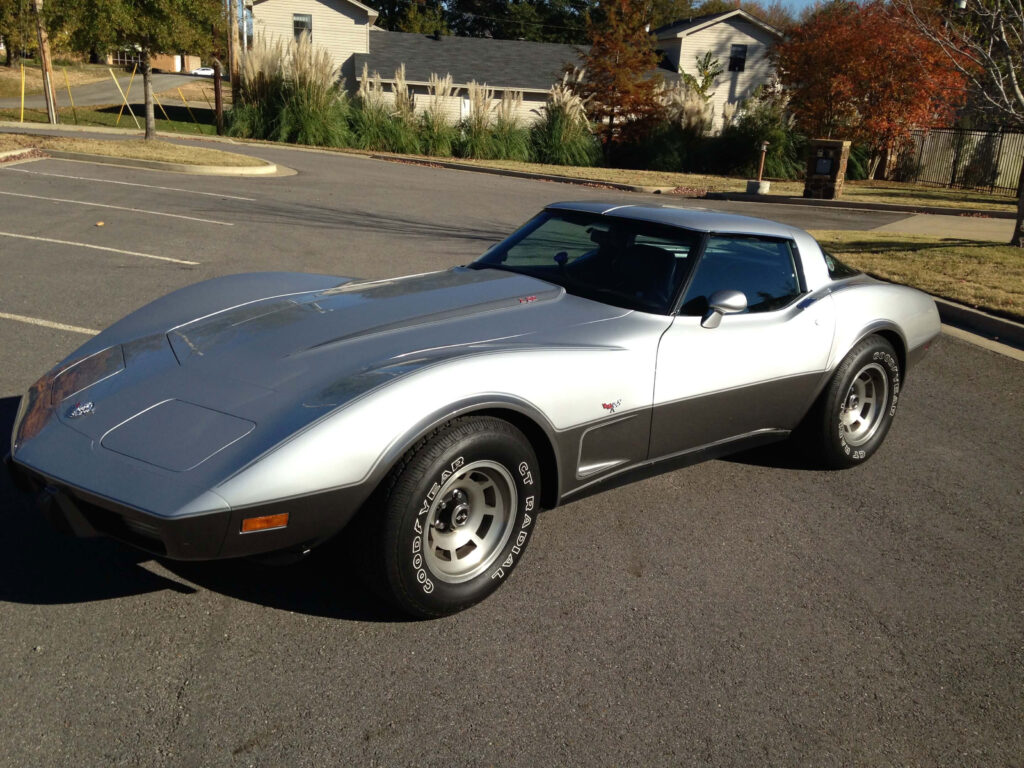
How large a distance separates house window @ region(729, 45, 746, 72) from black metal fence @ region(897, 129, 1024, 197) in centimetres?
2055

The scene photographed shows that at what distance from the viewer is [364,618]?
10.6ft

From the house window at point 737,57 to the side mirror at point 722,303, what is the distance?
155 feet

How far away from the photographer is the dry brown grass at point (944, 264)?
9242mm

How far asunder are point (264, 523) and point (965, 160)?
29.9 m

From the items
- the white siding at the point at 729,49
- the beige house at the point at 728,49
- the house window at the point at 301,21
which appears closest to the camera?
the beige house at the point at 728,49

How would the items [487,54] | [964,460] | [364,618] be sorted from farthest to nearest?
[487,54]
[964,460]
[364,618]

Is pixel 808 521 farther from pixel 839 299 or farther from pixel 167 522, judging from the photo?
pixel 167 522

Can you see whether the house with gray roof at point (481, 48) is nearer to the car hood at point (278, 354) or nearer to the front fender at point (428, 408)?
the car hood at point (278, 354)

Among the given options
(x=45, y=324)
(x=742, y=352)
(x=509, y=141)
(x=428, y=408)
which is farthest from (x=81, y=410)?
(x=509, y=141)

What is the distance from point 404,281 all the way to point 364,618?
184 cm

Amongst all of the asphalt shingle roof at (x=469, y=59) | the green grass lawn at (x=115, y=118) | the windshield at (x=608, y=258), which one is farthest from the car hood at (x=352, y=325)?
the asphalt shingle roof at (x=469, y=59)

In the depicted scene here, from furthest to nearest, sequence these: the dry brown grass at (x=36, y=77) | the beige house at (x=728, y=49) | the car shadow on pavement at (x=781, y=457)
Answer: the dry brown grass at (x=36, y=77), the beige house at (x=728, y=49), the car shadow on pavement at (x=781, y=457)

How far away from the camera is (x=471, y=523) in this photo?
3.33 meters

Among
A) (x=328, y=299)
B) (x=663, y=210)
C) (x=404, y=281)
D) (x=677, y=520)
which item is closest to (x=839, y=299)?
(x=663, y=210)
